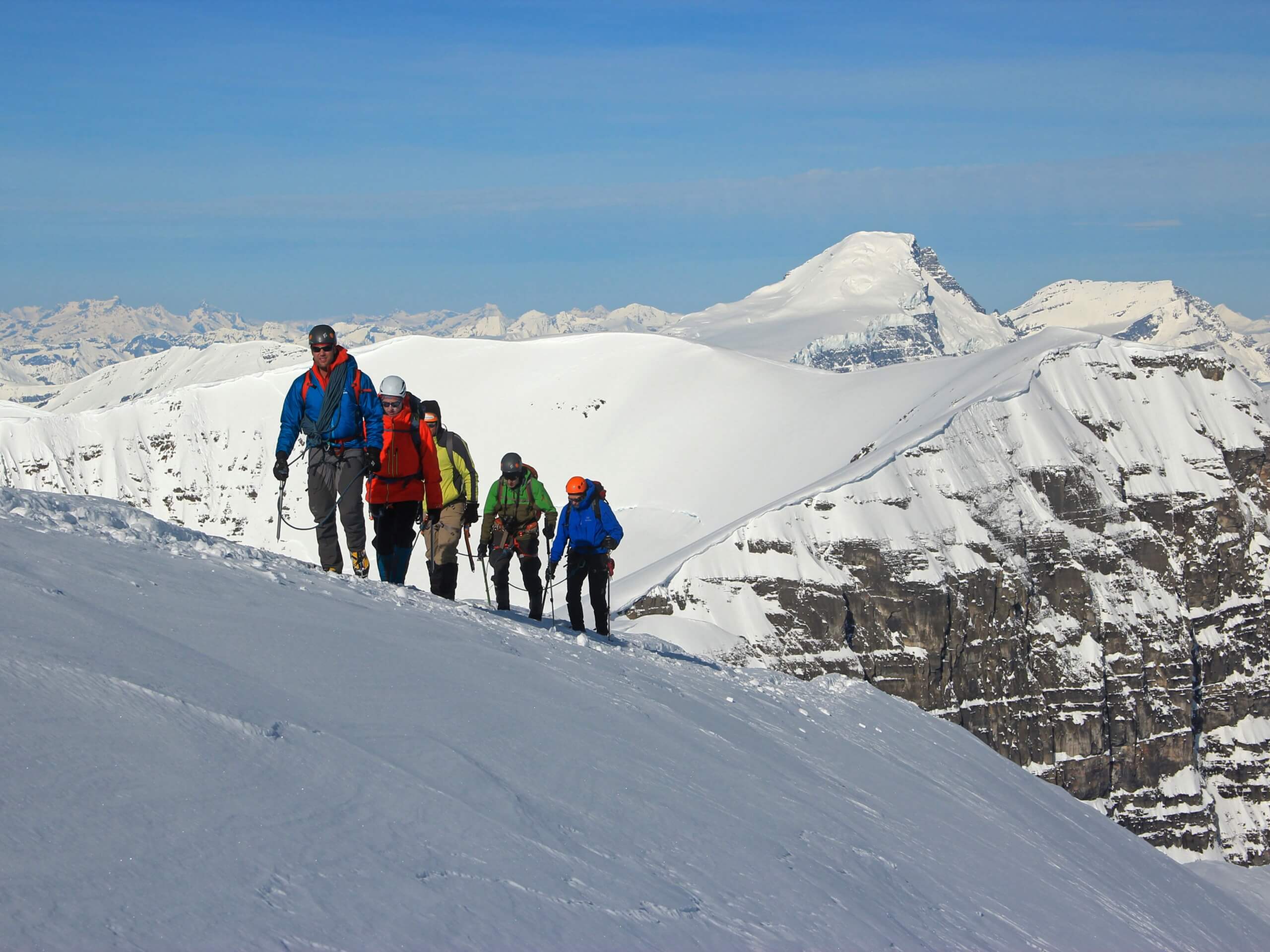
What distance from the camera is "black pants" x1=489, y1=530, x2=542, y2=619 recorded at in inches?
571

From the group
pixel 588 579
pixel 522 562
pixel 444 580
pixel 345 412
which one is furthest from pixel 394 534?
pixel 588 579

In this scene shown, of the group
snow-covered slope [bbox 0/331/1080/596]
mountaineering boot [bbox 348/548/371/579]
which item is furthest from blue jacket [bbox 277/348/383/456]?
snow-covered slope [bbox 0/331/1080/596]

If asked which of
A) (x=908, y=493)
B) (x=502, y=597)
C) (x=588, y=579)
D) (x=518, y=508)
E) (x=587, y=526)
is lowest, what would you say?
(x=908, y=493)

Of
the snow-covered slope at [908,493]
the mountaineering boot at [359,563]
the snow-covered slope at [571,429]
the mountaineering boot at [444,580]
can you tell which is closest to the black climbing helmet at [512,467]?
the mountaineering boot at [444,580]

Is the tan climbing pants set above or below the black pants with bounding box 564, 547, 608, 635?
above

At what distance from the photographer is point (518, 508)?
1441 centimetres

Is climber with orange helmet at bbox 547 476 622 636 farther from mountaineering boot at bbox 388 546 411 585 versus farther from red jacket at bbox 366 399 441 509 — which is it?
mountaineering boot at bbox 388 546 411 585

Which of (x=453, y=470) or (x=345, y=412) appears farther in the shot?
(x=453, y=470)

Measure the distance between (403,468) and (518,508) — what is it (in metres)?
2.29

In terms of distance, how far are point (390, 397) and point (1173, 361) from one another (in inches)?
4894

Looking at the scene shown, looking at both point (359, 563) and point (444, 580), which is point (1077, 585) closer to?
point (444, 580)

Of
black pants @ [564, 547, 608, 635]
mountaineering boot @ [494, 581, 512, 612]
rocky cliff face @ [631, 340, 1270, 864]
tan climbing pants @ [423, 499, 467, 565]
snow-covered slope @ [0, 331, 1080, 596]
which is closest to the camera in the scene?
tan climbing pants @ [423, 499, 467, 565]

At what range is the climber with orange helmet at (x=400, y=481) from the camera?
1223 cm

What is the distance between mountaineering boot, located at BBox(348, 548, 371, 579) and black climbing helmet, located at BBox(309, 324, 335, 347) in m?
2.31
